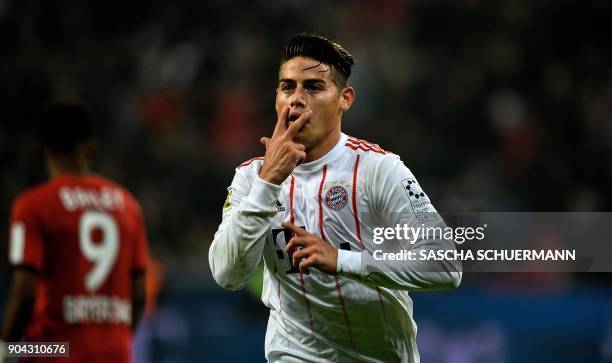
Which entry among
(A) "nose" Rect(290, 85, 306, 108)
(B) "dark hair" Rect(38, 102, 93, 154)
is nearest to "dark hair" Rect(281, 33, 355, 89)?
(A) "nose" Rect(290, 85, 306, 108)

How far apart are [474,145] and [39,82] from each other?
4495 mm

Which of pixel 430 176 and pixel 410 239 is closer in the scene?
pixel 410 239

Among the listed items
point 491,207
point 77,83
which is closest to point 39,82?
point 77,83

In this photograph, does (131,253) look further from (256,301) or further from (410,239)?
(256,301)

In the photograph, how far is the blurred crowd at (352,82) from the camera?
30.6ft

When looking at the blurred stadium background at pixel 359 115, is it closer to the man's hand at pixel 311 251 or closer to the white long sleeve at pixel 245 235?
the white long sleeve at pixel 245 235

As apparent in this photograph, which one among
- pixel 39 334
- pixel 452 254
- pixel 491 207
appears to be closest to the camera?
pixel 452 254

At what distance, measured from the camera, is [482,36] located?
1073 cm

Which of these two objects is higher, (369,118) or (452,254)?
(369,118)

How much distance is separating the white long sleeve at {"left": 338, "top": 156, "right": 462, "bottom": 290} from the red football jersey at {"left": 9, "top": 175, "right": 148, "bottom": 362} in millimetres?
1146

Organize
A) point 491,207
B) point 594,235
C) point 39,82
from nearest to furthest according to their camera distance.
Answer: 1. point 594,235
2. point 491,207
3. point 39,82

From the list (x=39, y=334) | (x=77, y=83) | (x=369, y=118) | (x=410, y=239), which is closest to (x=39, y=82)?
(x=77, y=83)

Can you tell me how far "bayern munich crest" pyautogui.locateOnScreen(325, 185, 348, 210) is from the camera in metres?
4.10

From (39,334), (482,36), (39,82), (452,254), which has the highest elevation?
(482,36)
